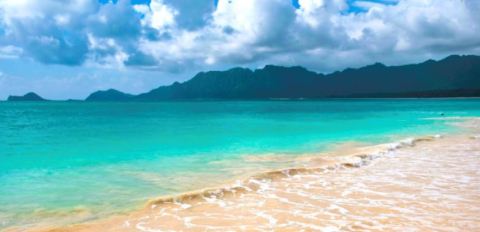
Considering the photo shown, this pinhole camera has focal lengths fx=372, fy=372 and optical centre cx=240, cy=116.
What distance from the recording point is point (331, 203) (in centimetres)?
1050

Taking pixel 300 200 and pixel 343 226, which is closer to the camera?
pixel 343 226

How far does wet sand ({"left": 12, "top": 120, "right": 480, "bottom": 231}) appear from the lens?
28.7ft

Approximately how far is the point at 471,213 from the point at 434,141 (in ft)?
59.9

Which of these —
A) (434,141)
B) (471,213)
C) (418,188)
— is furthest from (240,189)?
(434,141)

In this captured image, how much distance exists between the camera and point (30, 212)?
10.6 meters

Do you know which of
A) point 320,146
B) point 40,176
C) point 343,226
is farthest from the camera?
point 320,146

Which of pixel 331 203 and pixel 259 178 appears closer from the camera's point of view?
pixel 331 203

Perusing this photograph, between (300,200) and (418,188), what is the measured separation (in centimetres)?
417

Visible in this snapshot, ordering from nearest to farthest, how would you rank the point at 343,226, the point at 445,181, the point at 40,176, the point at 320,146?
1. the point at 343,226
2. the point at 445,181
3. the point at 40,176
4. the point at 320,146

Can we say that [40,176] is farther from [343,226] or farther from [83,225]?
[343,226]

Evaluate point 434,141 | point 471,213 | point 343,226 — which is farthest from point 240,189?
point 434,141

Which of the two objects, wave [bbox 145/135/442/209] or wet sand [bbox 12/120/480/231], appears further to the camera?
wave [bbox 145/135/442/209]

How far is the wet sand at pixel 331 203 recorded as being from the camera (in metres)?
8.75

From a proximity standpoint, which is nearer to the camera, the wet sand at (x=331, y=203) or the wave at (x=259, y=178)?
the wet sand at (x=331, y=203)
